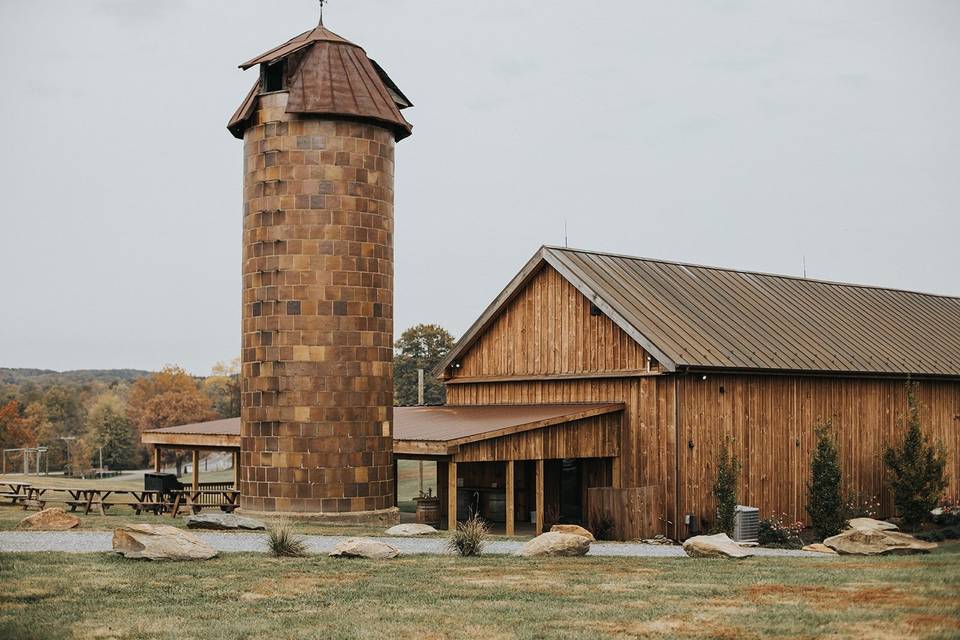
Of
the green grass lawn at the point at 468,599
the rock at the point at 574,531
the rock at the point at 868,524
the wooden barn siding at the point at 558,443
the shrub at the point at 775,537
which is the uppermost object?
the wooden barn siding at the point at 558,443

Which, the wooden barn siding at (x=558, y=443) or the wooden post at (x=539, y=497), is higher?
the wooden barn siding at (x=558, y=443)

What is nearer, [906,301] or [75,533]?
[75,533]

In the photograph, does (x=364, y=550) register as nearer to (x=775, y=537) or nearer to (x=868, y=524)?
(x=775, y=537)

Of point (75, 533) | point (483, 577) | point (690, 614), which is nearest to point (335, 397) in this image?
point (75, 533)

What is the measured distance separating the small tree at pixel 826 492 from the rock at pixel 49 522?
55.8 feet

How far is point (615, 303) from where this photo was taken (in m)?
28.5

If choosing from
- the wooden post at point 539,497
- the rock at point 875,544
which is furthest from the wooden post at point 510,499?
the rock at point 875,544

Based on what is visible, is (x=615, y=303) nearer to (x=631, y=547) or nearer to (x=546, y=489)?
(x=546, y=489)

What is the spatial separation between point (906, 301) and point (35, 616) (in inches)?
1298

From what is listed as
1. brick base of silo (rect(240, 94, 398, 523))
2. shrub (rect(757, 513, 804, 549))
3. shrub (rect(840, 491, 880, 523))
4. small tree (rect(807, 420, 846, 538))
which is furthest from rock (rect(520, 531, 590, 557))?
shrub (rect(840, 491, 880, 523))

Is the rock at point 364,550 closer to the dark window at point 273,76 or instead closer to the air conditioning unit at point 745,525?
the air conditioning unit at point 745,525

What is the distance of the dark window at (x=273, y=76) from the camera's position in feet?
84.0

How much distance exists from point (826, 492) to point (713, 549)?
9118 mm

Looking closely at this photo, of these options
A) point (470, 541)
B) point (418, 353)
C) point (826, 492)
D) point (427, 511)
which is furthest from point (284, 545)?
point (418, 353)
